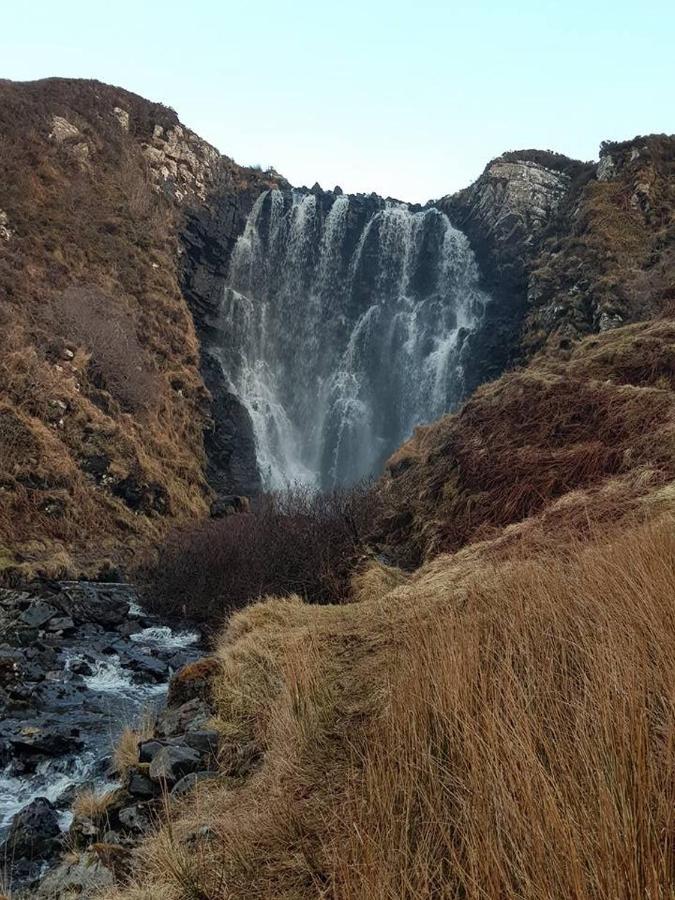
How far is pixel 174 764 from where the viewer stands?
447 centimetres

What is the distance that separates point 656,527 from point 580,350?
1047cm

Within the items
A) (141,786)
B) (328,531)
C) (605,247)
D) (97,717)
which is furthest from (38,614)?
(605,247)

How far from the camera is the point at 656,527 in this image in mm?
3641

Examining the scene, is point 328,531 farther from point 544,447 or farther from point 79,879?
point 79,879

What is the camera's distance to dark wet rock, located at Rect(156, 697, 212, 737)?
541 cm

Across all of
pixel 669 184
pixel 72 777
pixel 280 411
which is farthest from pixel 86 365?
pixel 669 184

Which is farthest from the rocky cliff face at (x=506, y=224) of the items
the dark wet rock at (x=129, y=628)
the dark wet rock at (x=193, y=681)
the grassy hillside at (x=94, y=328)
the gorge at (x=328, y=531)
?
the dark wet rock at (x=193, y=681)

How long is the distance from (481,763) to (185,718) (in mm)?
4558

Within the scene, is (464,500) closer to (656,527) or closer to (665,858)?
(656,527)

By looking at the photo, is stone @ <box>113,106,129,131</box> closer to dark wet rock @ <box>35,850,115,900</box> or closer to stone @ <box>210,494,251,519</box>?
stone @ <box>210,494,251,519</box>

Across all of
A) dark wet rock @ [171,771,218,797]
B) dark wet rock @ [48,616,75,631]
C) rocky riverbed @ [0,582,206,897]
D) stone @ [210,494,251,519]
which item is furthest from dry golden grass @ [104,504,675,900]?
stone @ [210,494,251,519]

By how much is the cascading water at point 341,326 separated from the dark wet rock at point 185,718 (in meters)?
23.4

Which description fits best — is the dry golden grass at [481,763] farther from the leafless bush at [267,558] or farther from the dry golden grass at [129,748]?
the leafless bush at [267,558]

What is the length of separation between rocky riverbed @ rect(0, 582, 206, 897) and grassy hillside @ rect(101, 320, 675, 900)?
0.53m
